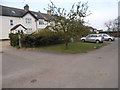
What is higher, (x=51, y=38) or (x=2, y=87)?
(x=51, y=38)

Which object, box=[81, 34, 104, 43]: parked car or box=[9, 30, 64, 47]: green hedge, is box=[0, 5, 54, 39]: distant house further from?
box=[9, 30, 64, 47]: green hedge

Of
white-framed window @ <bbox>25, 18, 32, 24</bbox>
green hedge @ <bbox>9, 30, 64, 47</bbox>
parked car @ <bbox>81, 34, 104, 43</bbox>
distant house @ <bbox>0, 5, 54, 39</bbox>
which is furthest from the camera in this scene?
white-framed window @ <bbox>25, 18, 32, 24</bbox>

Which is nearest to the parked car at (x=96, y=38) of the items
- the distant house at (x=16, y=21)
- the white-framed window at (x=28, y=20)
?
the distant house at (x=16, y=21)

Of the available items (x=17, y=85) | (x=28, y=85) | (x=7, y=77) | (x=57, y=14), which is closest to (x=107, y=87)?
(x=28, y=85)

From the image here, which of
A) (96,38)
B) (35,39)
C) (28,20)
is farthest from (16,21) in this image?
(96,38)

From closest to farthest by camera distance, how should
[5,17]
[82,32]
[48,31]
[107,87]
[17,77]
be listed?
1. [107,87]
2. [17,77]
3. [82,32]
4. [48,31]
5. [5,17]

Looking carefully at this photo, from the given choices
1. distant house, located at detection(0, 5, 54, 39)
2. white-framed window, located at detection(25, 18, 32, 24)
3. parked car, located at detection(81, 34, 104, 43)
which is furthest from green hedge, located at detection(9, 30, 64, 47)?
white-framed window, located at detection(25, 18, 32, 24)

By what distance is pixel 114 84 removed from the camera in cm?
558

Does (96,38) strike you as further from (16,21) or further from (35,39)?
(16,21)

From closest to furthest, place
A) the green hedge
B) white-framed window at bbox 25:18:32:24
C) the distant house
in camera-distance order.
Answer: the green hedge < the distant house < white-framed window at bbox 25:18:32:24

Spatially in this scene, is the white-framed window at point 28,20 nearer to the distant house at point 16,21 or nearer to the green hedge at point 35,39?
the distant house at point 16,21

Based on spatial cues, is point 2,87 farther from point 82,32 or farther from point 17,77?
point 82,32

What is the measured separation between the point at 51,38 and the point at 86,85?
14122 millimetres

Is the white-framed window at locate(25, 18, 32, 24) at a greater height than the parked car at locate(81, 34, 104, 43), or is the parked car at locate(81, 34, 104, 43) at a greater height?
the white-framed window at locate(25, 18, 32, 24)
